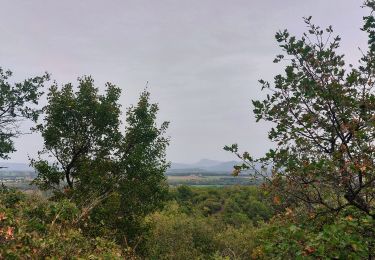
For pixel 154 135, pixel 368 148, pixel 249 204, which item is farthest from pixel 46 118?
pixel 249 204

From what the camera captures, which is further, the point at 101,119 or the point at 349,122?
the point at 101,119

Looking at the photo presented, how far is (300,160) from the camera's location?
7.38m

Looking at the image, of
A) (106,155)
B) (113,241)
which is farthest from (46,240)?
(106,155)

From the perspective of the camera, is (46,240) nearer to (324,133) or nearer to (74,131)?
(324,133)

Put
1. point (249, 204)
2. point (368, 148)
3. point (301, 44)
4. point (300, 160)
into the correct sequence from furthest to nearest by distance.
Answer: point (249, 204) → point (301, 44) → point (300, 160) → point (368, 148)

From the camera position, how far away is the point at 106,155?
77.2ft

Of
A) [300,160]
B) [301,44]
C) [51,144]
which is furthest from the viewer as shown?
[51,144]

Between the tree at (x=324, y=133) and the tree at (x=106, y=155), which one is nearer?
the tree at (x=324, y=133)

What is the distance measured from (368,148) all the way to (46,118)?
21.3 metres

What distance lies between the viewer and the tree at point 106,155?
22.3 meters

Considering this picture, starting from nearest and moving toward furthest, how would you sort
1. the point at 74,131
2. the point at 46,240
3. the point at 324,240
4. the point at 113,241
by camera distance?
1. the point at 324,240
2. the point at 46,240
3. the point at 113,241
4. the point at 74,131

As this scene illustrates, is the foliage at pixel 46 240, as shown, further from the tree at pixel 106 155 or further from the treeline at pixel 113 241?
the tree at pixel 106 155

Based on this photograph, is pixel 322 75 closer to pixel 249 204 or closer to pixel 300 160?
pixel 300 160

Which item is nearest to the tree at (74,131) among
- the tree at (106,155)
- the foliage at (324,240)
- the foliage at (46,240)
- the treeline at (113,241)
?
the tree at (106,155)
